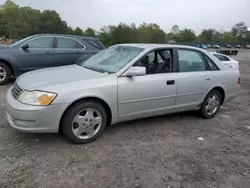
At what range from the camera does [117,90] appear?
312 centimetres

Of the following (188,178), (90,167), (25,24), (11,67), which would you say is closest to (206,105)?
(188,178)

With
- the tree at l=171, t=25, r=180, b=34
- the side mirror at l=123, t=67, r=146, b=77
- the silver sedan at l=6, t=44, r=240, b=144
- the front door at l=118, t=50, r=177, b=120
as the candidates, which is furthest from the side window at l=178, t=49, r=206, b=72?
the tree at l=171, t=25, r=180, b=34

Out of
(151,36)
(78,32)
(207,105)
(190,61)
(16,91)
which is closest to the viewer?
(16,91)

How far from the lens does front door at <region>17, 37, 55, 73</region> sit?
624cm

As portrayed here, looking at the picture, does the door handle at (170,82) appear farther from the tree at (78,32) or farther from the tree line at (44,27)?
the tree at (78,32)

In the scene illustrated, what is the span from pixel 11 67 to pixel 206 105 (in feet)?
17.9

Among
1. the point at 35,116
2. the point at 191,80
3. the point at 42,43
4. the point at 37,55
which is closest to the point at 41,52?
the point at 37,55

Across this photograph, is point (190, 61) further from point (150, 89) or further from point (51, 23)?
point (51, 23)

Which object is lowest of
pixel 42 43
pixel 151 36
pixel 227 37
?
pixel 42 43

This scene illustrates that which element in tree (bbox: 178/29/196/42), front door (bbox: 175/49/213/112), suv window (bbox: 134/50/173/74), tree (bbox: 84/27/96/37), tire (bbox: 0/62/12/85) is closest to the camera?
suv window (bbox: 134/50/173/74)

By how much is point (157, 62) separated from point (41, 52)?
13.9ft

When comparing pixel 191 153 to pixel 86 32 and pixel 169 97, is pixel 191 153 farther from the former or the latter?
pixel 86 32

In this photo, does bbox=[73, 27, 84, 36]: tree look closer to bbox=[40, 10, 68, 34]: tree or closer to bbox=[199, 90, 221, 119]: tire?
bbox=[40, 10, 68, 34]: tree

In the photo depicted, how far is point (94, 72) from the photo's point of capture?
335 cm
